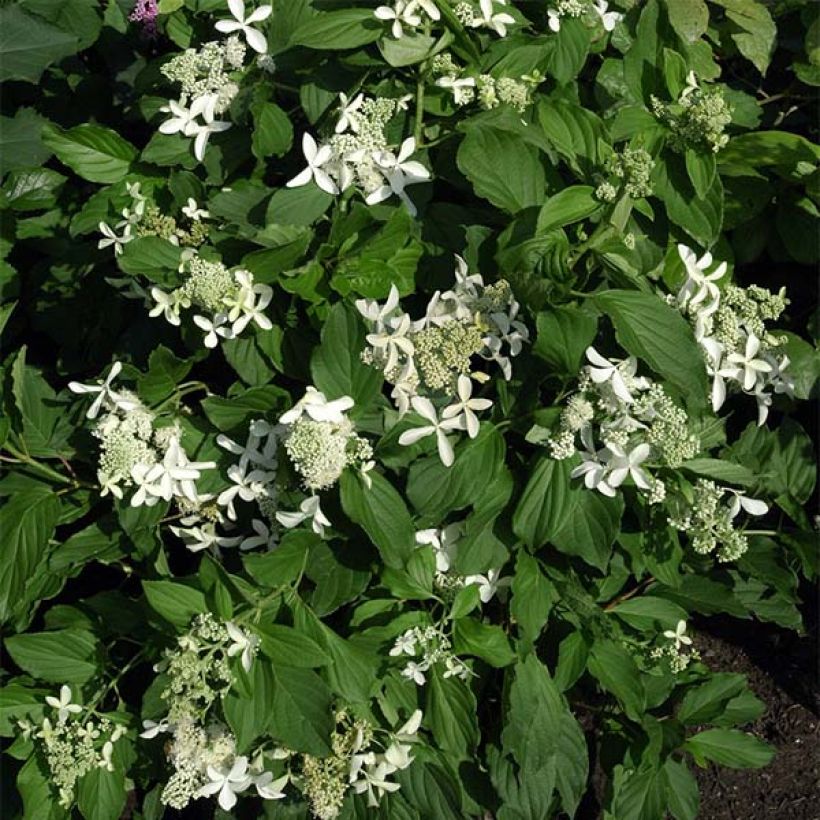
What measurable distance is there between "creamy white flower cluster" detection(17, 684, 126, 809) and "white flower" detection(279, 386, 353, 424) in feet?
2.57

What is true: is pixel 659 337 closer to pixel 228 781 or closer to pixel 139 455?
pixel 139 455

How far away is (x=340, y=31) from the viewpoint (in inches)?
60.1

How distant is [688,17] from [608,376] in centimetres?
98

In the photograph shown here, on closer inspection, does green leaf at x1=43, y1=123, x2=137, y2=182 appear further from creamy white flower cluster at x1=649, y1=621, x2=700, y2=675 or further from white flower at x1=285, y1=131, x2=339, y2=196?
creamy white flower cluster at x1=649, y1=621, x2=700, y2=675

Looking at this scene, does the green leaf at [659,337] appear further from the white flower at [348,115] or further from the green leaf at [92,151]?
the green leaf at [92,151]

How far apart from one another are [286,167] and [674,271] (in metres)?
0.78

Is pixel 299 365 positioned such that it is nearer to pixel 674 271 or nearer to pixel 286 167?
pixel 286 167

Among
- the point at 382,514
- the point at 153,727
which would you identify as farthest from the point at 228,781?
the point at 382,514

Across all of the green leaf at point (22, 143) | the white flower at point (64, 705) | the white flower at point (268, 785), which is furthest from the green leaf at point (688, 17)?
the white flower at point (64, 705)

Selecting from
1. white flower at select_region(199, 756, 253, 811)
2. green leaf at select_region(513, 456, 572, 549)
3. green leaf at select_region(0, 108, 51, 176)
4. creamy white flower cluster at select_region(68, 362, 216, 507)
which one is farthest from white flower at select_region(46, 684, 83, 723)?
green leaf at select_region(0, 108, 51, 176)

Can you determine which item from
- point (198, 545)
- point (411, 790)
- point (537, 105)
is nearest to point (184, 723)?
point (198, 545)

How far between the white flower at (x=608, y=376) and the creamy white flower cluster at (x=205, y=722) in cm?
69

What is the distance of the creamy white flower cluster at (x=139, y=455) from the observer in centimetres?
151

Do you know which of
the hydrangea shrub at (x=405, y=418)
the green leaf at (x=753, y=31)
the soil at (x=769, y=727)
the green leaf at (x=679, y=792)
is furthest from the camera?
the soil at (x=769, y=727)
